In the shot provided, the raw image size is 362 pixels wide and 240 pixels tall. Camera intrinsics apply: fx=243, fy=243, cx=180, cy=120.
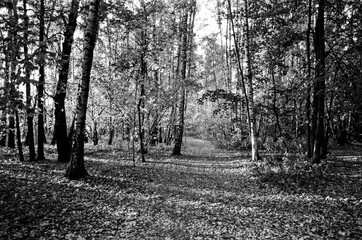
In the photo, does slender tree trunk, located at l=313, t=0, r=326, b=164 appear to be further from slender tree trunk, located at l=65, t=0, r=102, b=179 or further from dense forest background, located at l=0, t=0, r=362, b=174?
slender tree trunk, located at l=65, t=0, r=102, b=179

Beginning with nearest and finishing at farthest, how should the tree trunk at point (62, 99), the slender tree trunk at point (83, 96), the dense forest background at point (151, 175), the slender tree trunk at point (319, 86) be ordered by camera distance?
the dense forest background at point (151, 175)
the slender tree trunk at point (83, 96)
the slender tree trunk at point (319, 86)
the tree trunk at point (62, 99)

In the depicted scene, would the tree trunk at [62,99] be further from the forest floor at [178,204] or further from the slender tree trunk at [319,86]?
the slender tree trunk at [319,86]

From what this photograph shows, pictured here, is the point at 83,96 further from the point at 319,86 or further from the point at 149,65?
the point at 319,86

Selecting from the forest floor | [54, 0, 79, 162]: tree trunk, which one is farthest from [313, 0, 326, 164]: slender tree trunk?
[54, 0, 79, 162]: tree trunk

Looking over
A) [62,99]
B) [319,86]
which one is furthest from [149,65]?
[319,86]

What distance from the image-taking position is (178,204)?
21.1ft

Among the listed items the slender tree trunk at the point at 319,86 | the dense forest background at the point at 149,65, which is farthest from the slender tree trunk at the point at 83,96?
the slender tree trunk at the point at 319,86

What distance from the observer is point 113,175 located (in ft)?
28.6

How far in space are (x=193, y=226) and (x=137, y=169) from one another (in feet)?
17.9

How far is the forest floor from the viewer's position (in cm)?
479

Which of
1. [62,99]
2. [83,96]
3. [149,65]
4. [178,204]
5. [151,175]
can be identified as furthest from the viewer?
[149,65]

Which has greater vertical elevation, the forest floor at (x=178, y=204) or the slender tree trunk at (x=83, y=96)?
the slender tree trunk at (x=83, y=96)

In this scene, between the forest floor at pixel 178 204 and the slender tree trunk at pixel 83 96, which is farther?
the slender tree trunk at pixel 83 96

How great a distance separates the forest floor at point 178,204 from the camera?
4.79m
